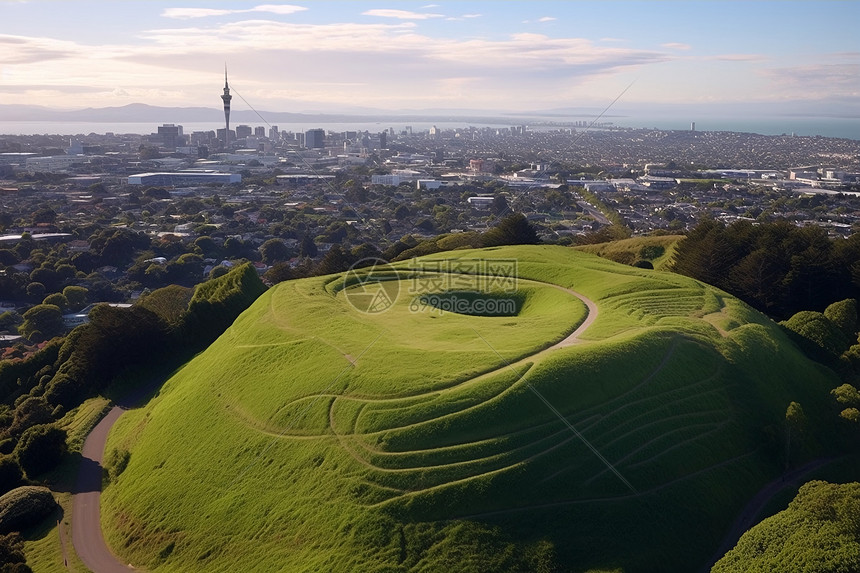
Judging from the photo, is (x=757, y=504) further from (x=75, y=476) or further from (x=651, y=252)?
(x=651, y=252)

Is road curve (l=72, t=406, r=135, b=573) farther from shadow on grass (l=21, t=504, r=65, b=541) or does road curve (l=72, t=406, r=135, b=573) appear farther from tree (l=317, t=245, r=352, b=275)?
tree (l=317, t=245, r=352, b=275)

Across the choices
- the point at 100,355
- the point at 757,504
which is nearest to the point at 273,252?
the point at 100,355

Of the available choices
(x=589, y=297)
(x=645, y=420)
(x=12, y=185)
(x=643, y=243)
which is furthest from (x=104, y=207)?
(x=645, y=420)

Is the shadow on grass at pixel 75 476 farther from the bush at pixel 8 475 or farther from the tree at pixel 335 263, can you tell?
the tree at pixel 335 263

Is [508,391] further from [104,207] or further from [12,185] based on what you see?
[12,185]

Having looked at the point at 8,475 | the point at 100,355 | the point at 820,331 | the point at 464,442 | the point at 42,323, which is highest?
the point at 820,331

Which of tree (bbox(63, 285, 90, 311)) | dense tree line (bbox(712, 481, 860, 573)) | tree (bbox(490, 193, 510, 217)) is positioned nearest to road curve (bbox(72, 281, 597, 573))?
dense tree line (bbox(712, 481, 860, 573))

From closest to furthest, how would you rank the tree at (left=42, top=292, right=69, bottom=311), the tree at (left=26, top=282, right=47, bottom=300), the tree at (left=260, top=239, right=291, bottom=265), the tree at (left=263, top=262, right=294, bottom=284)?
the tree at (left=42, top=292, right=69, bottom=311), the tree at (left=263, top=262, right=294, bottom=284), the tree at (left=26, top=282, right=47, bottom=300), the tree at (left=260, top=239, right=291, bottom=265)
